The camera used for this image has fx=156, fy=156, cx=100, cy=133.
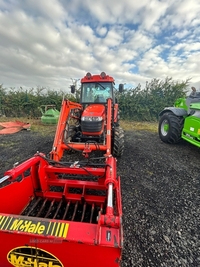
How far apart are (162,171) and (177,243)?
193cm

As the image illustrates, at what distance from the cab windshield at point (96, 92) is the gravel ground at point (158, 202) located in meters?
1.82

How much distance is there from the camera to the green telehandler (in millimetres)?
4384

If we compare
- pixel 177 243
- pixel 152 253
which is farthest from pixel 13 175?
pixel 177 243

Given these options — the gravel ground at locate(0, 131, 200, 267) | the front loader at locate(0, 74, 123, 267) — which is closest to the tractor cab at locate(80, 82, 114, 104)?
the front loader at locate(0, 74, 123, 267)

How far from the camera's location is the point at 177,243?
194 centimetres

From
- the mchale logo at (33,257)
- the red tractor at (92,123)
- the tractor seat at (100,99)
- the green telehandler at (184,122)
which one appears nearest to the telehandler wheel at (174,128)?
the green telehandler at (184,122)

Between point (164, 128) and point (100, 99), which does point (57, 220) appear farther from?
point (164, 128)

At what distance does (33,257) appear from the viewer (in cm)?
129

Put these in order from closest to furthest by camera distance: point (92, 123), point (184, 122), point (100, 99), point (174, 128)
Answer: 1. point (92, 123)
2. point (100, 99)
3. point (184, 122)
4. point (174, 128)

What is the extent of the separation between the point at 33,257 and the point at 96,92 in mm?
4101

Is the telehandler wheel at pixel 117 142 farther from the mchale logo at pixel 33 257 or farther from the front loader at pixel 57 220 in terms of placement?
the mchale logo at pixel 33 257

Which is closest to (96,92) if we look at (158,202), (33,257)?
(158,202)

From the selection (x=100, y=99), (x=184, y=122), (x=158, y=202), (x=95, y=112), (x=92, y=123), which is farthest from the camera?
(x=184, y=122)

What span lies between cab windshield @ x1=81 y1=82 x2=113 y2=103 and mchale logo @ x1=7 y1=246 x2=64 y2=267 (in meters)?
3.87
